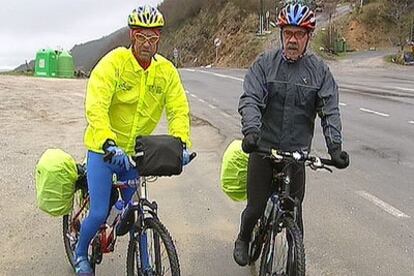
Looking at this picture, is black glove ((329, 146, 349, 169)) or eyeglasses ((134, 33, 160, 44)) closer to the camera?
black glove ((329, 146, 349, 169))

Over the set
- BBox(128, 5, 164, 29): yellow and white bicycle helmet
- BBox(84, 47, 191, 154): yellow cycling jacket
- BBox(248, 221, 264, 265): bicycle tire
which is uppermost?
BBox(128, 5, 164, 29): yellow and white bicycle helmet

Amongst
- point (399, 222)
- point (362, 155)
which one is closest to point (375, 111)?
point (362, 155)

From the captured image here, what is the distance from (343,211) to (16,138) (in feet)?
24.9

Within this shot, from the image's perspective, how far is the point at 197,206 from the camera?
23.5 ft

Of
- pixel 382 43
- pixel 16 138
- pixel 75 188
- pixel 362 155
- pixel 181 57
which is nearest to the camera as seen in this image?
pixel 75 188

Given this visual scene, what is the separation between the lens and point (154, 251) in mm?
3965

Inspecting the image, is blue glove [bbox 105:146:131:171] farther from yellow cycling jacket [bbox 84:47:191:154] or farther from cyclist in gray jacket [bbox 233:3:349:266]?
cyclist in gray jacket [bbox 233:3:349:266]

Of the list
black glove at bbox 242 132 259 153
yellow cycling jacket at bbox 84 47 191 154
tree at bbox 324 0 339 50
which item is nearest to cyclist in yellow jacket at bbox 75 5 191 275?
yellow cycling jacket at bbox 84 47 191 154

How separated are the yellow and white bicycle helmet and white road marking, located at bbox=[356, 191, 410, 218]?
3.86 meters

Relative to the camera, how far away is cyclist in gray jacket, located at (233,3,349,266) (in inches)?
161

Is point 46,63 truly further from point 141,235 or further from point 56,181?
point 141,235

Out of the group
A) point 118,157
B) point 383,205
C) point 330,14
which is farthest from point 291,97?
point 330,14

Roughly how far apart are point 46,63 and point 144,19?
33.1 meters

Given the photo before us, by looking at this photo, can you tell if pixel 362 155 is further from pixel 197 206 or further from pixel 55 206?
pixel 55 206
